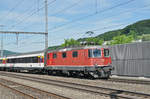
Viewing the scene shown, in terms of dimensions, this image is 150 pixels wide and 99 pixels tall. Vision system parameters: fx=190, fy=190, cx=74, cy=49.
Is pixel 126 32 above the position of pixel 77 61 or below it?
above

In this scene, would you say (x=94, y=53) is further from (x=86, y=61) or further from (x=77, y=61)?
(x=77, y=61)

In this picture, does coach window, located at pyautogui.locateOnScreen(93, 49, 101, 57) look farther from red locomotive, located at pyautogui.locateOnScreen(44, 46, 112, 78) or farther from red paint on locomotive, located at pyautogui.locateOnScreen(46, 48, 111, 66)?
red paint on locomotive, located at pyautogui.locateOnScreen(46, 48, 111, 66)

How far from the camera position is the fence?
2019 centimetres

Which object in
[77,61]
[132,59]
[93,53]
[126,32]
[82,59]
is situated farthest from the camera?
[126,32]

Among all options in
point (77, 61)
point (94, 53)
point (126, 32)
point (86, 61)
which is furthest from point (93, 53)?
point (126, 32)

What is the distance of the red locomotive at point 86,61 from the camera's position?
Answer: 18.4 metres

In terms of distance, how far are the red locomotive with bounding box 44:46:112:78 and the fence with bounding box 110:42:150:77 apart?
3620 mm

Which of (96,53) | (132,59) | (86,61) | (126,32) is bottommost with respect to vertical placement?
(86,61)

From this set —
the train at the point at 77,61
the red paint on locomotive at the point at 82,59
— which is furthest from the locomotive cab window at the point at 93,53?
the red paint on locomotive at the point at 82,59

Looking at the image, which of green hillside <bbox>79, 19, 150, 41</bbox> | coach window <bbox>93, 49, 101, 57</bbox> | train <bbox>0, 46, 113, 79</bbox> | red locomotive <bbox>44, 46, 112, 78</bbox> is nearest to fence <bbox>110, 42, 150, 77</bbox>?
train <bbox>0, 46, 113, 79</bbox>

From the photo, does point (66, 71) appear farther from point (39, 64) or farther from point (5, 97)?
point (5, 97)

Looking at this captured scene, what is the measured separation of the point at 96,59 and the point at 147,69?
576cm

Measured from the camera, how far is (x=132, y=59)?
70.7ft

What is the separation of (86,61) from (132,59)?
599 centimetres
